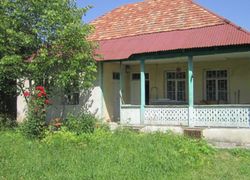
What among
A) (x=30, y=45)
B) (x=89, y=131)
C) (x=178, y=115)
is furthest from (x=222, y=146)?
(x=30, y=45)

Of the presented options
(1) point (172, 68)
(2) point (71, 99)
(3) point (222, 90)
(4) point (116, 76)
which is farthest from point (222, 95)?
(2) point (71, 99)

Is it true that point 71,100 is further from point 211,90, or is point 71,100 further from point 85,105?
point 211,90

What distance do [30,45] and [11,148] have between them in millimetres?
5914

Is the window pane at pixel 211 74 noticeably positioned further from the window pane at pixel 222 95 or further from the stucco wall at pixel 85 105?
the stucco wall at pixel 85 105

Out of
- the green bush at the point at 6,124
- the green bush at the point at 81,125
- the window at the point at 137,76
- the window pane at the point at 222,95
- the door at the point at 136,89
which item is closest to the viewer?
the green bush at the point at 81,125

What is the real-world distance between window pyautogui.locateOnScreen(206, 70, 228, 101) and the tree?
555 centimetres

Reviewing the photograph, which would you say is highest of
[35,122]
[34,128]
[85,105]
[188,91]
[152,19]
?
[152,19]

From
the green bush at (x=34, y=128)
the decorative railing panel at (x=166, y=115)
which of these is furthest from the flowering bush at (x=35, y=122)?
the decorative railing panel at (x=166, y=115)

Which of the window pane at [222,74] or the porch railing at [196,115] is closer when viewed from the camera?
the porch railing at [196,115]

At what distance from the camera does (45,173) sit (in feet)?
28.7

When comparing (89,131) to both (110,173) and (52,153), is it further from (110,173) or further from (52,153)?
(110,173)

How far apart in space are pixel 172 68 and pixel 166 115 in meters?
4.02

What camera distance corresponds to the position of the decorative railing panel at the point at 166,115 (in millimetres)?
15484

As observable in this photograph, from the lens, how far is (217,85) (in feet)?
59.6
